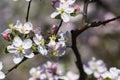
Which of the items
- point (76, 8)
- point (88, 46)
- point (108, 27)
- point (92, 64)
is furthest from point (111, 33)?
point (76, 8)

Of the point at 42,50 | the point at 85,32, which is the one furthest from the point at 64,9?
the point at 85,32

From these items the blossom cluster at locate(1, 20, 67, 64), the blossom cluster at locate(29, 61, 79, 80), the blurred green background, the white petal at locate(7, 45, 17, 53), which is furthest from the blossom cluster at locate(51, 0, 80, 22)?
the blurred green background

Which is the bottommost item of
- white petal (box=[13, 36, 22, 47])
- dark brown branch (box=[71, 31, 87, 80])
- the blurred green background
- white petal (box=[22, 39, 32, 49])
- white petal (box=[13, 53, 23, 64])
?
white petal (box=[13, 53, 23, 64])

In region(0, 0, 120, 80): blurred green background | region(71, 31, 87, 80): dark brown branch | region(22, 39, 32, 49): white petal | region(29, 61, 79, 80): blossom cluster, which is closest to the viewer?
region(22, 39, 32, 49): white petal

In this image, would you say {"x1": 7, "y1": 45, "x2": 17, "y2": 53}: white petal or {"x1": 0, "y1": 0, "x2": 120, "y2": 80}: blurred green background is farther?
{"x1": 0, "y1": 0, "x2": 120, "y2": 80}: blurred green background

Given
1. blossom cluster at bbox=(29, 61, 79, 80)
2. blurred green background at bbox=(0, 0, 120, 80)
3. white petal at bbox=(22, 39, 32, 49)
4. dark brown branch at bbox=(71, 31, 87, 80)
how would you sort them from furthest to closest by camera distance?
blurred green background at bbox=(0, 0, 120, 80) → blossom cluster at bbox=(29, 61, 79, 80) → dark brown branch at bbox=(71, 31, 87, 80) → white petal at bbox=(22, 39, 32, 49)

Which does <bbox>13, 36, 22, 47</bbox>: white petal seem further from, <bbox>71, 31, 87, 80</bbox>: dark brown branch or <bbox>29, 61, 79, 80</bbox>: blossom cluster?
<bbox>29, 61, 79, 80</bbox>: blossom cluster

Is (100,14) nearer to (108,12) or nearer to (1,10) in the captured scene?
(108,12)

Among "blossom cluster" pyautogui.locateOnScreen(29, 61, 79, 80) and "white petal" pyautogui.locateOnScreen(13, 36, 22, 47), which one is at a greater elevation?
"blossom cluster" pyautogui.locateOnScreen(29, 61, 79, 80)

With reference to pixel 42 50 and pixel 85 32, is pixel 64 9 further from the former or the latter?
pixel 85 32

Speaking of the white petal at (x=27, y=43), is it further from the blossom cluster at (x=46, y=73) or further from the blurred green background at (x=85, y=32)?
the blurred green background at (x=85, y=32)
